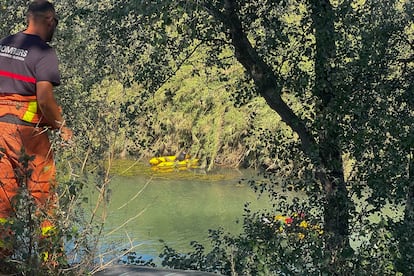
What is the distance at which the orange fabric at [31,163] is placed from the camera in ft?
9.47

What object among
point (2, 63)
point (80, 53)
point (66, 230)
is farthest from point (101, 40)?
point (66, 230)

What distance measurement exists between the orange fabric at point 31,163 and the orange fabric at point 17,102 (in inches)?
1.9

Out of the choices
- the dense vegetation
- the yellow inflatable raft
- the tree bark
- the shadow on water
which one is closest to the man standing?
the dense vegetation

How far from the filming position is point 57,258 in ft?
8.90

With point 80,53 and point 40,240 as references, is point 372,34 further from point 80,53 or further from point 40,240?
point 40,240

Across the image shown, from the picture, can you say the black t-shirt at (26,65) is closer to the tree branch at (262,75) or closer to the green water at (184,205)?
the tree branch at (262,75)

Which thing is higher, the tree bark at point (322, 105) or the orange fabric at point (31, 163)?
the tree bark at point (322, 105)

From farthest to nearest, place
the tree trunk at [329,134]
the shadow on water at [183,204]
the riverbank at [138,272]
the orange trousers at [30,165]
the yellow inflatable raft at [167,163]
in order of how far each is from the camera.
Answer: the yellow inflatable raft at [167,163], the shadow on water at [183,204], the tree trunk at [329,134], the riverbank at [138,272], the orange trousers at [30,165]

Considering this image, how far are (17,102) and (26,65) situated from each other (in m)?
0.17

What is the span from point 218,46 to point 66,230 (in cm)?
459

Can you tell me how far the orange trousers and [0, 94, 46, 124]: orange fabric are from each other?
5cm

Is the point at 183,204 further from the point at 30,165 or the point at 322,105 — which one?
the point at 30,165

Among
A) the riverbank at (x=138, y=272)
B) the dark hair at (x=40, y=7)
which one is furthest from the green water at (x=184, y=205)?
the dark hair at (x=40, y=7)

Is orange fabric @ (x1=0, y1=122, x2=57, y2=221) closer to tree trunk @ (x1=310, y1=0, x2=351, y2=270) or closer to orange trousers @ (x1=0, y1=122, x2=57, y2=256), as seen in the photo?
orange trousers @ (x1=0, y1=122, x2=57, y2=256)
